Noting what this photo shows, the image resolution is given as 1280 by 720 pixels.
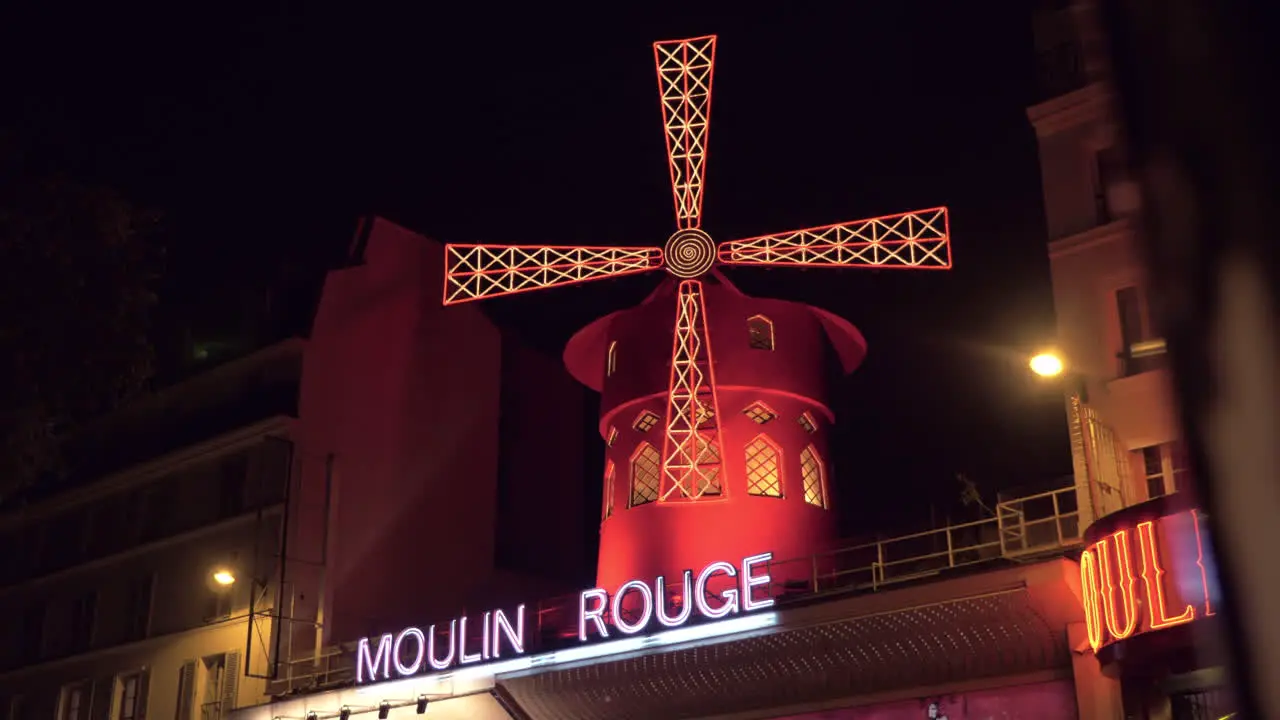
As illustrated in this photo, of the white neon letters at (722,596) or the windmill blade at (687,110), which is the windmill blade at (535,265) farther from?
the white neon letters at (722,596)

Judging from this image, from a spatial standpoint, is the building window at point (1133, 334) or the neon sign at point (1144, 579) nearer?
the neon sign at point (1144, 579)

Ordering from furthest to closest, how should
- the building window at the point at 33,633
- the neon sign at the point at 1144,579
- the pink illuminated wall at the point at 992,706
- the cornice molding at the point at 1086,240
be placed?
the building window at the point at 33,633 < the cornice molding at the point at 1086,240 < the pink illuminated wall at the point at 992,706 < the neon sign at the point at 1144,579

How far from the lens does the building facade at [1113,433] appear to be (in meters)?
10.1

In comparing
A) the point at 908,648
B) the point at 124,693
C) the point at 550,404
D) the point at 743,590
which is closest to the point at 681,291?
the point at 743,590

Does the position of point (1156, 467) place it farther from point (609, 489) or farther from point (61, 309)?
point (61, 309)

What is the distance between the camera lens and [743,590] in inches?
556

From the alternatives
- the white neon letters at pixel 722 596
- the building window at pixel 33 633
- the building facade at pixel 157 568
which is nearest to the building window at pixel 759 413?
the white neon letters at pixel 722 596

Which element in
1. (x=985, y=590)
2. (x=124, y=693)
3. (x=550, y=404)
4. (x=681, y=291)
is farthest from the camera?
(x=550, y=404)

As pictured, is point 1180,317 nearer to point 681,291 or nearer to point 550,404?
point 681,291

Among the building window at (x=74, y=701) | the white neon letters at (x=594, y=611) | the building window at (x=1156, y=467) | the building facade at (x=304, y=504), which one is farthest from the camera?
the building window at (x=74, y=701)

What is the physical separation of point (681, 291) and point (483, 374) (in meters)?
6.56

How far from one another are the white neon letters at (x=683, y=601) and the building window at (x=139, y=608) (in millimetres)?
10469

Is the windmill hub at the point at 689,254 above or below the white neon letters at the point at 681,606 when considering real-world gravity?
above

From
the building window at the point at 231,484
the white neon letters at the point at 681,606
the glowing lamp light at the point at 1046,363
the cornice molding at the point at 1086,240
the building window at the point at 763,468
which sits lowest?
the white neon letters at the point at 681,606
